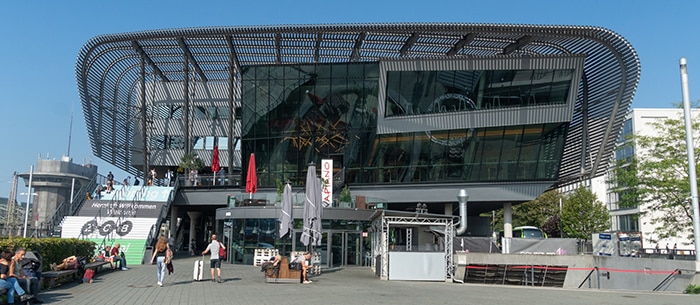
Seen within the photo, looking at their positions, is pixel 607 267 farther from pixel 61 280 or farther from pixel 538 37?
pixel 61 280

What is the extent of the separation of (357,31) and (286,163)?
990 centimetres

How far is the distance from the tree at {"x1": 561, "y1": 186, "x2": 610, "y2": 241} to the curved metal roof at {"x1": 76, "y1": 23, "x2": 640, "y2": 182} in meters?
17.0

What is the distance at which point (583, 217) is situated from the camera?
5928cm

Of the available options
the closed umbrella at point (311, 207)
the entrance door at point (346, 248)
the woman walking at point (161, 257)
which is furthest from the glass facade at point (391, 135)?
the woman walking at point (161, 257)

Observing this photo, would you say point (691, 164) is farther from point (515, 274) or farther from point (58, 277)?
point (58, 277)

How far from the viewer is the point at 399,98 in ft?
119

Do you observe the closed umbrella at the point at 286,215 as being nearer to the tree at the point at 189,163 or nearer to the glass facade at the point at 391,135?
the glass facade at the point at 391,135

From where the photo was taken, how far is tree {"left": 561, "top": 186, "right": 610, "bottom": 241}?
59219 millimetres

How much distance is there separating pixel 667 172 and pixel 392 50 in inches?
748

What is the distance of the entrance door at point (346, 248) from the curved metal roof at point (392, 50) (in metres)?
12.0

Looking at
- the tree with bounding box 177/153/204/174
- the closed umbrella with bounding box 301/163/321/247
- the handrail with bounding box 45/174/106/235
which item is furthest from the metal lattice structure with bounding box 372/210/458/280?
the tree with bounding box 177/153/204/174

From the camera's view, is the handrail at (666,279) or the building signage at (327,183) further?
the building signage at (327,183)

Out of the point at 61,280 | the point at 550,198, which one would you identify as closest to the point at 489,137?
the point at 61,280

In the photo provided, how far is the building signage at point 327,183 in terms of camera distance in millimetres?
30406
